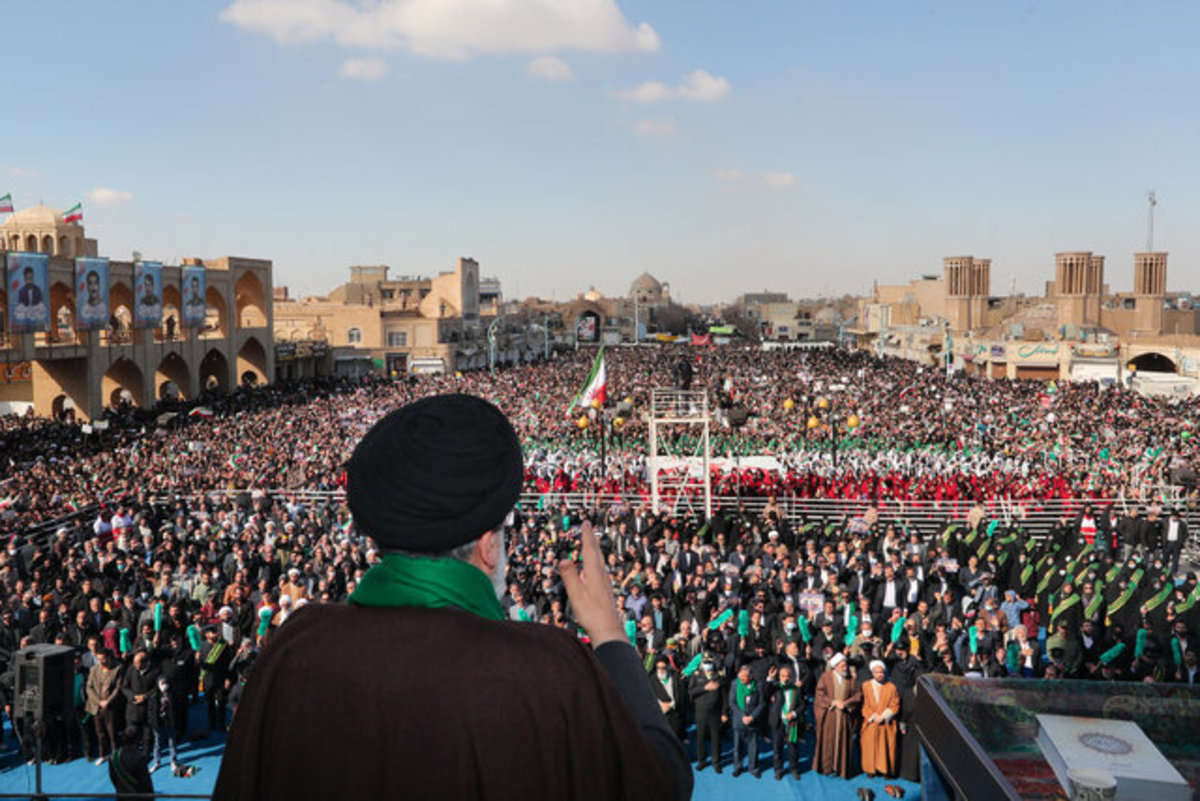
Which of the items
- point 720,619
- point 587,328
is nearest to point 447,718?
point 720,619

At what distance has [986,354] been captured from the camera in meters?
61.1

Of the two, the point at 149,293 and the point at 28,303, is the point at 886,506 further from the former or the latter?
the point at 149,293

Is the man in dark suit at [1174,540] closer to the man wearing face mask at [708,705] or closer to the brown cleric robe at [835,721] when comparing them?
the brown cleric robe at [835,721]

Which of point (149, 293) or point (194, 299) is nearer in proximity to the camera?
point (149, 293)

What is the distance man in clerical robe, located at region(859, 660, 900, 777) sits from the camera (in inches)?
364

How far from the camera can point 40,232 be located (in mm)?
49344

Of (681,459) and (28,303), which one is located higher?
(28,303)

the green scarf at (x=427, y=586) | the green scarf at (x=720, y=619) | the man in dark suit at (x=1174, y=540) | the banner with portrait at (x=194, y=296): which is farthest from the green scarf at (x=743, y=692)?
the banner with portrait at (x=194, y=296)

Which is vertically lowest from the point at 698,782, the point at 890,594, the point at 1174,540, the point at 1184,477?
the point at 698,782

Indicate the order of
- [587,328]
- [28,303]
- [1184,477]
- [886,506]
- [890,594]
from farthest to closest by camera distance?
[587,328] → [28,303] → [886,506] → [1184,477] → [890,594]

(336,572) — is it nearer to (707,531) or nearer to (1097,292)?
(707,531)

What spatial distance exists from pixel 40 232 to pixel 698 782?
170ft

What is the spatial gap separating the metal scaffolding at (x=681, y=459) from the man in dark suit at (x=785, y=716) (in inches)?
356

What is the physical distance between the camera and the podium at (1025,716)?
2.96 m
